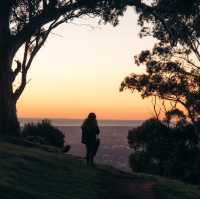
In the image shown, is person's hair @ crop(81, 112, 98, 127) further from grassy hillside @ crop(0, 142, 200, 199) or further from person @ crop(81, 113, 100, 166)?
grassy hillside @ crop(0, 142, 200, 199)

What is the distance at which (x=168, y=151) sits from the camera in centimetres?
5216

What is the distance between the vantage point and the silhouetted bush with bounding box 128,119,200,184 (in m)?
48.8

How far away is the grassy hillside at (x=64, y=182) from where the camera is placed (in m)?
15.6

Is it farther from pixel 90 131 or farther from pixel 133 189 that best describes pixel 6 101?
pixel 133 189

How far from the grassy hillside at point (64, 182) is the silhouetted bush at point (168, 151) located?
79.1 feet

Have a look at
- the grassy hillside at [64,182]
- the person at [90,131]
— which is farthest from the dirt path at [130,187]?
the person at [90,131]

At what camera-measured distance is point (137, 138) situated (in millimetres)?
56750

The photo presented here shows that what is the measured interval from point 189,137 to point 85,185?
107 ft

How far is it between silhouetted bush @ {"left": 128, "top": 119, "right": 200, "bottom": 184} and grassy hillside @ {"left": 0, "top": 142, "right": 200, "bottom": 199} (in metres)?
24.1

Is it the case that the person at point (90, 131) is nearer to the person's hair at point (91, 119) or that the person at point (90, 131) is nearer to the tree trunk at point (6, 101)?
the person's hair at point (91, 119)

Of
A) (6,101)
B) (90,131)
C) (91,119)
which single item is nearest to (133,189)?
(90,131)

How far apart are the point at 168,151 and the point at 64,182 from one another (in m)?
35.0

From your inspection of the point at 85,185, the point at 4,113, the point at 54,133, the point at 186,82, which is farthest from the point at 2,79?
the point at 54,133

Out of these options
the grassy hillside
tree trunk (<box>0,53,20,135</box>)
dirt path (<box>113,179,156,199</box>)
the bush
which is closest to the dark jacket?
the grassy hillside
